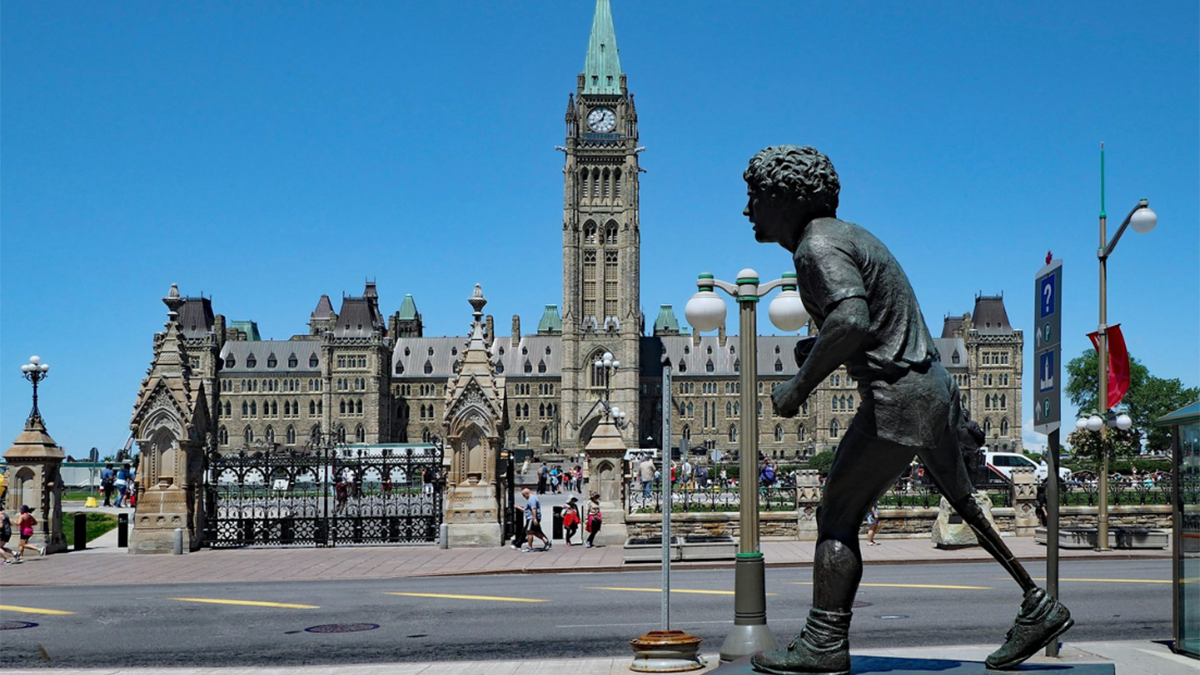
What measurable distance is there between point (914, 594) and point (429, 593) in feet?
20.7

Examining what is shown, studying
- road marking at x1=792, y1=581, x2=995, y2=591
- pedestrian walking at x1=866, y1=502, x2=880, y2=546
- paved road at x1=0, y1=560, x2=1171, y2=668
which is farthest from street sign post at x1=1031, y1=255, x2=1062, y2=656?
pedestrian walking at x1=866, y1=502, x2=880, y2=546

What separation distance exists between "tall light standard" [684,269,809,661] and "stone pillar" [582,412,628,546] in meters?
15.4

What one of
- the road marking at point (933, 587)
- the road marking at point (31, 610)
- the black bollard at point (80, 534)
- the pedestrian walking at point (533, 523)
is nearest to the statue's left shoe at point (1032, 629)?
the road marking at point (933, 587)

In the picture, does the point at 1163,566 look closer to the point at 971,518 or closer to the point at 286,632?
the point at 286,632

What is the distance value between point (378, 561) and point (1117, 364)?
13.1 m

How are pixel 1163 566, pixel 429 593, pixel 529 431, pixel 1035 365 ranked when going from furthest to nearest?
pixel 529 431
pixel 1163 566
pixel 429 593
pixel 1035 365

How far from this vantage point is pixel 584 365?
397 ft

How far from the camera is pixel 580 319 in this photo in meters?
121

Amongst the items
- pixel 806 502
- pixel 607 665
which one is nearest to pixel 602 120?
pixel 806 502

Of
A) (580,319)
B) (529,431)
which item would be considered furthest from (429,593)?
(529,431)

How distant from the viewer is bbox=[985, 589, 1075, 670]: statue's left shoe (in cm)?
569

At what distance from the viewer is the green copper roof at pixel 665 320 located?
530 ft

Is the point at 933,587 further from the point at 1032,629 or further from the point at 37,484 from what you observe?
the point at 37,484

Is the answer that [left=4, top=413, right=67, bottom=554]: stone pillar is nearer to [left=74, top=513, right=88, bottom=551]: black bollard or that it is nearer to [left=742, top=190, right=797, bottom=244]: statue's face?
[left=74, top=513, right=88, bottom=551]: black bollard
